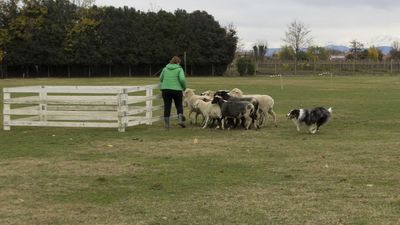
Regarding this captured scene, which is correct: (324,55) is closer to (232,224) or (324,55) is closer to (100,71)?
(100,71)

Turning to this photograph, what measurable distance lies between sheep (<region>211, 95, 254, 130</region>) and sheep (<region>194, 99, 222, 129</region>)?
0.21 m

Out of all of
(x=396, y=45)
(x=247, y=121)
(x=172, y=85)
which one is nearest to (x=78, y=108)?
(x=172, y=85)

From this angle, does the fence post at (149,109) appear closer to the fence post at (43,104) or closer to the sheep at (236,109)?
the sheep at (236,109)

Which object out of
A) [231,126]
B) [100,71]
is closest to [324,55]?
[100,71]

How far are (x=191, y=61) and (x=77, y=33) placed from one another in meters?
16.2

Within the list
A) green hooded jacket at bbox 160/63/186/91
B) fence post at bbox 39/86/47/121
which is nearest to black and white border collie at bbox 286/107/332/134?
green hooded jacket at bbox 160/63/186/91

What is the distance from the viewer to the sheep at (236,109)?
16172 mm

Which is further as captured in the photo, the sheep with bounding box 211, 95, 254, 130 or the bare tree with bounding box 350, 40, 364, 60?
the bare tree with bounding box 350, 40, 364, 60

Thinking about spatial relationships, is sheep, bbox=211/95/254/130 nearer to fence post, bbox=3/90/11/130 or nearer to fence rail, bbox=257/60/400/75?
fence post, bbox=3/90/11/130

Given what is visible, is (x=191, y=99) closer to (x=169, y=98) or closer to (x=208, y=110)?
(x=169, y=98)

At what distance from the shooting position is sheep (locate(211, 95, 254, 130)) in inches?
637

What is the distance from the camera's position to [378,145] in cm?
1331

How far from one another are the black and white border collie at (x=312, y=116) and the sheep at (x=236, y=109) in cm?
124

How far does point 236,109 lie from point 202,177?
21.9ft
